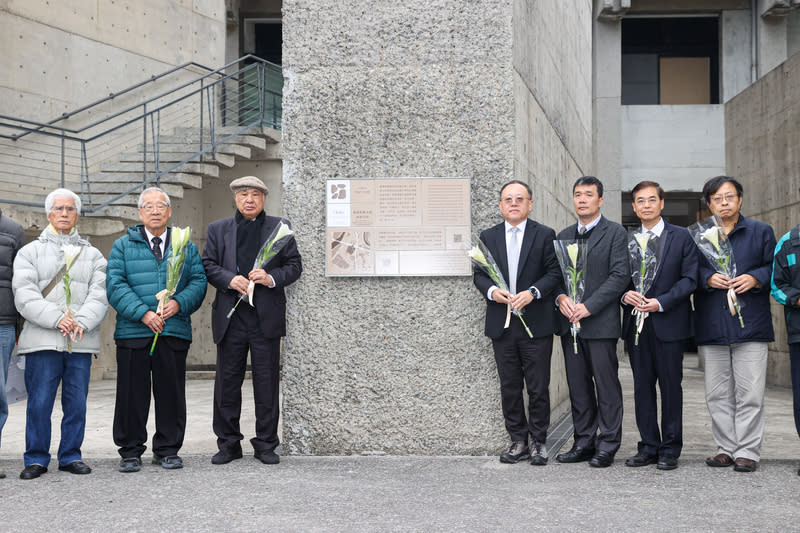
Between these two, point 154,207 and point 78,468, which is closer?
point 78,468

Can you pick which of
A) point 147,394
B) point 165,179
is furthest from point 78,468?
point 165,179

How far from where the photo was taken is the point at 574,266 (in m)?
5.09

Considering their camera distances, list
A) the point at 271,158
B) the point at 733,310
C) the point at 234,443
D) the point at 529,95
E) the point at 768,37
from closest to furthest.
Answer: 1. the point at 733,310
2. the point at 234,443
3. the point at 529,95
4. the point at 271,158
5. the point at 768,37

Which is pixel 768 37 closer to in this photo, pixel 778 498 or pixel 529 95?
pixel 529 95

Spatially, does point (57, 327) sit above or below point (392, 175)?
below

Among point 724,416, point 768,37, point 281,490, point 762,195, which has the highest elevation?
point 768,37

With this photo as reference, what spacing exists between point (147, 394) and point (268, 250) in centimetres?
122

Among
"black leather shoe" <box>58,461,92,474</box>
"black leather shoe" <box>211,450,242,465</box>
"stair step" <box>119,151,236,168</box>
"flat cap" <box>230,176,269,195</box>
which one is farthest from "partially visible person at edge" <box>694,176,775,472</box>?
"stair step" <box>119,151,236,168</box>

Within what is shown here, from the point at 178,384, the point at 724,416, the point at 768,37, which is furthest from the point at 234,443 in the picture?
the point at 768,37

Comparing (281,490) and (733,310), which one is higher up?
(733,310)

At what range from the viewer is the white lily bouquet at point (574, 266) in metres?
5.08

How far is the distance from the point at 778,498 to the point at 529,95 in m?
3.37

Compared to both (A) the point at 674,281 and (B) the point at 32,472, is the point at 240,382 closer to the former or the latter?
(B) the point at 32,472

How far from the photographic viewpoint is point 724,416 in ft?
16.5
